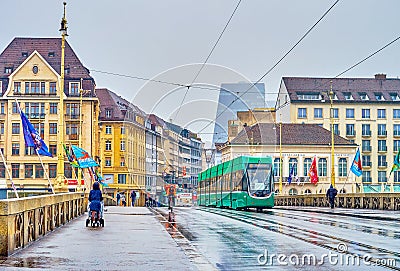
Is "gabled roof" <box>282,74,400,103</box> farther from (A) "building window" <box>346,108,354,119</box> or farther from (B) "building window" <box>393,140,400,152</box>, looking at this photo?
(B) "building window" <box>393,140,400,152</box>

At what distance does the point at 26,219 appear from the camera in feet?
50.2

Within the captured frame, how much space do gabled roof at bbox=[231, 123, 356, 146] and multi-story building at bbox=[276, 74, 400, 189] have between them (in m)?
9.05

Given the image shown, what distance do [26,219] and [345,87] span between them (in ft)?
363

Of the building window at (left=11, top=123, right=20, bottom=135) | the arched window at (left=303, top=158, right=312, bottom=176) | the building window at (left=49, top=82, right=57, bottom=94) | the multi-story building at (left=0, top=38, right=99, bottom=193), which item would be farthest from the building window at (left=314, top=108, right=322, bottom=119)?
the building window at (left=11, top=123, right=20, bottom=135)

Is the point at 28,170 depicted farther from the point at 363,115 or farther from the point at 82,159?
the point at 363,115

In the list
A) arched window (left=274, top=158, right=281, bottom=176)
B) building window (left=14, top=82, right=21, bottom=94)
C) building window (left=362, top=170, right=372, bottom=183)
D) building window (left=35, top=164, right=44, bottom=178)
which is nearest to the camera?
building window (left=35, top=164, right=44, bottom=178)

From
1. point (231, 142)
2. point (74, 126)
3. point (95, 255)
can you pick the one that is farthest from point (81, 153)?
Result: point (231, 142)

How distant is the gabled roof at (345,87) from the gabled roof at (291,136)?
10259mm

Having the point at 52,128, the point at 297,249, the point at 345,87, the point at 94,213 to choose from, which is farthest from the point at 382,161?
the point at 297,249

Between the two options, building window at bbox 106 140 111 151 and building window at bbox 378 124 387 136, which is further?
building window at bbox 378 124 387 136

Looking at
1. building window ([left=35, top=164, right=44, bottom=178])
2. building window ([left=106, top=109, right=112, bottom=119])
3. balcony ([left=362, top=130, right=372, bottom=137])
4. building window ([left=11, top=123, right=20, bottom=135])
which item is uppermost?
building window ([left=106, top=109, right=112, bottom=119])

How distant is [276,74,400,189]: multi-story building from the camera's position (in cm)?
11744

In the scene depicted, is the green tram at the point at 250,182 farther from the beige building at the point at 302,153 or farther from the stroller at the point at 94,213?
the beige building at the point at 302,153

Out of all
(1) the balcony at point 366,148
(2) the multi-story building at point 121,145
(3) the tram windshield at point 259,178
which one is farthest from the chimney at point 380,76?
Result: (3) the tram windshield at point 259,178
